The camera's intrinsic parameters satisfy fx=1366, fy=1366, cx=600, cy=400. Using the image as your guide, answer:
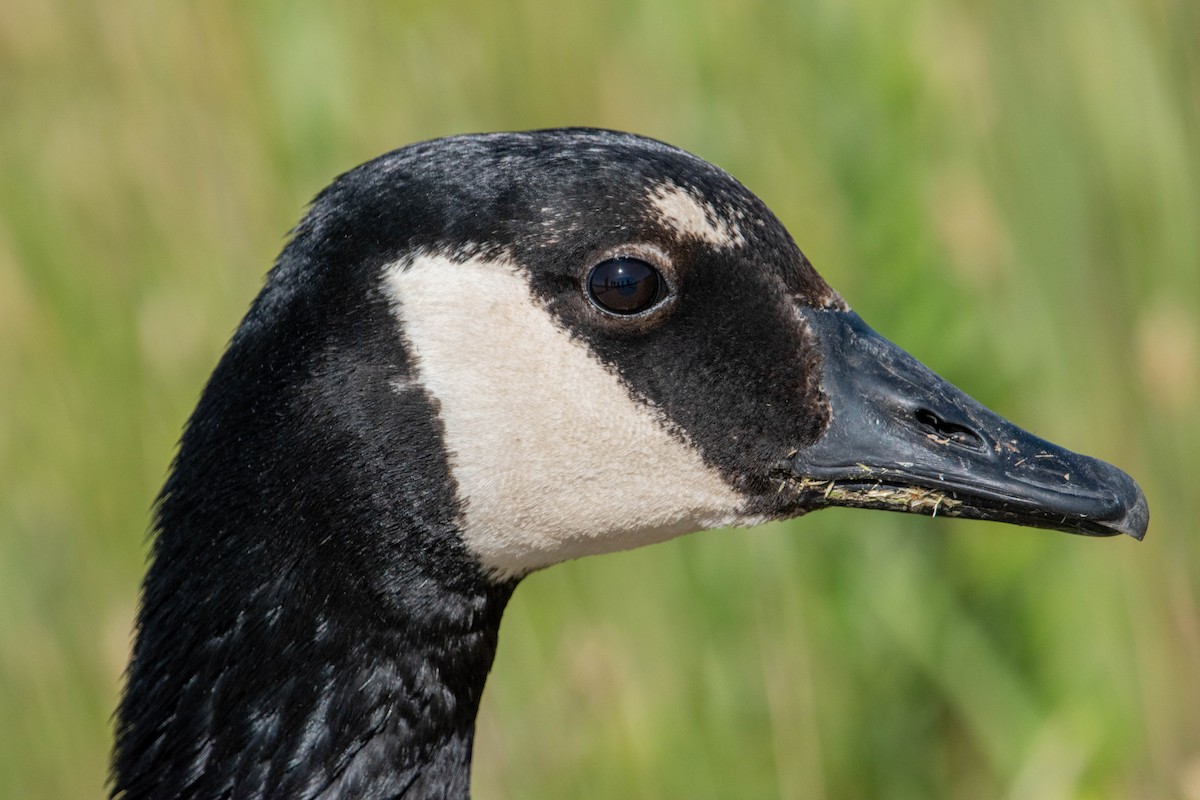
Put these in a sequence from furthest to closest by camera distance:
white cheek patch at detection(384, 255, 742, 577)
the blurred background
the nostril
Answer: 1. the blurred background
2. the nostril
3. white cheek patch at detection(384, 255, 742, 577)

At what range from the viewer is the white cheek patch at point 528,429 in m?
1.91

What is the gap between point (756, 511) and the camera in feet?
6.86

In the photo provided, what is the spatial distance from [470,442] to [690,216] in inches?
17.9

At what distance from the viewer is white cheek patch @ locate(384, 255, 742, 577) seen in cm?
191

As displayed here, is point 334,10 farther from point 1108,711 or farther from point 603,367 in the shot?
point 1108,711

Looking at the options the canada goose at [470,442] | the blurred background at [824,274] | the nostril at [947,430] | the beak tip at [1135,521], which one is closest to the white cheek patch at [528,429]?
the canada goose at [470,442]

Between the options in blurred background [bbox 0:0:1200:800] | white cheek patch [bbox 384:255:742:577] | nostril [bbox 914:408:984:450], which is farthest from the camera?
blurred background [bbox 0:0:1200:800]

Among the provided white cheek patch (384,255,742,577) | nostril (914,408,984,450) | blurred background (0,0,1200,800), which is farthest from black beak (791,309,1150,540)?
blurred background (0,0,1200,800)

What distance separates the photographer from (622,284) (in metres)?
1.96

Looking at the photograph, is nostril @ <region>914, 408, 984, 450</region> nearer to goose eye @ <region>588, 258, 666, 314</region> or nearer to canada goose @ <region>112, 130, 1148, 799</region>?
canada goose @ <region>112, 130, 1148, 799</region>

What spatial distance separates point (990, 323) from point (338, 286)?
1.75 m

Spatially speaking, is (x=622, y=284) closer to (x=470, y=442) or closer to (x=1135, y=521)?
(x=470, y=442)

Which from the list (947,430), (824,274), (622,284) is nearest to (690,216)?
(622,284)

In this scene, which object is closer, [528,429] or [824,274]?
[528,429]
